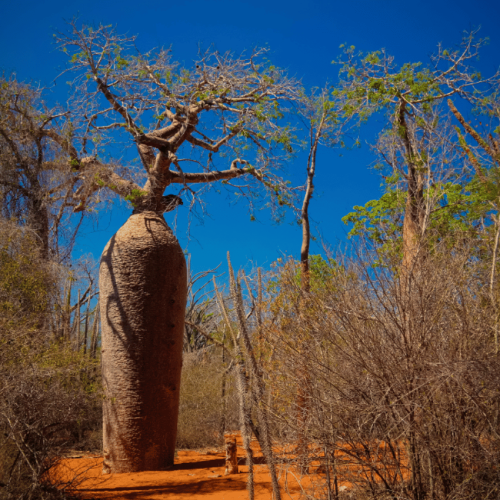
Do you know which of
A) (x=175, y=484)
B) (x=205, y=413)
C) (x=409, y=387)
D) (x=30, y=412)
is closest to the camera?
(x=409, y=387)

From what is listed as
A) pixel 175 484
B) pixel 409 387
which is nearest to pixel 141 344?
pixel 175 484

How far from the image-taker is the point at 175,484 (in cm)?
521

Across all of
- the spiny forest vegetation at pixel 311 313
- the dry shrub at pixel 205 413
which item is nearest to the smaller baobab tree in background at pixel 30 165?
the spiny forest vegetation at pixel 311 313

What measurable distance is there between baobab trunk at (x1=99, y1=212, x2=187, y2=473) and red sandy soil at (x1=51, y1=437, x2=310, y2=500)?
0.33 meters

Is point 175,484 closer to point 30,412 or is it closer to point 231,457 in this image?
point 231,457

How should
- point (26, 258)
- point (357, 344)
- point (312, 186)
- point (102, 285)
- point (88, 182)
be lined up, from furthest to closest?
point (312, 186) → point (88, 182) → point (26, 258) → point (102, 285) → point (357, 344)

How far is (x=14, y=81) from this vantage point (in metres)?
8.86

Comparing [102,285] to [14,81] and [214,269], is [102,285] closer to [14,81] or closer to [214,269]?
[14,81]

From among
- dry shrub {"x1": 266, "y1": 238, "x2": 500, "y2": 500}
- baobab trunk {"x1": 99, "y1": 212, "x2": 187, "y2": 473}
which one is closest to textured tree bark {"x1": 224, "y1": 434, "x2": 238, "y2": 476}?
baobab trunk {"x1": 99, "y1": 212, "x2": 187, "y2": 473}

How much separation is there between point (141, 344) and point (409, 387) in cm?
367

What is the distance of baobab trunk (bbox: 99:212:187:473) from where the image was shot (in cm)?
578

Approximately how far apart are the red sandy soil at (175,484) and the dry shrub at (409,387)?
1101 millimetres

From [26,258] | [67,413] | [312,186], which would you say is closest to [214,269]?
[312,186]

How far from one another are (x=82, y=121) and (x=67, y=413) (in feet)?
15.7
